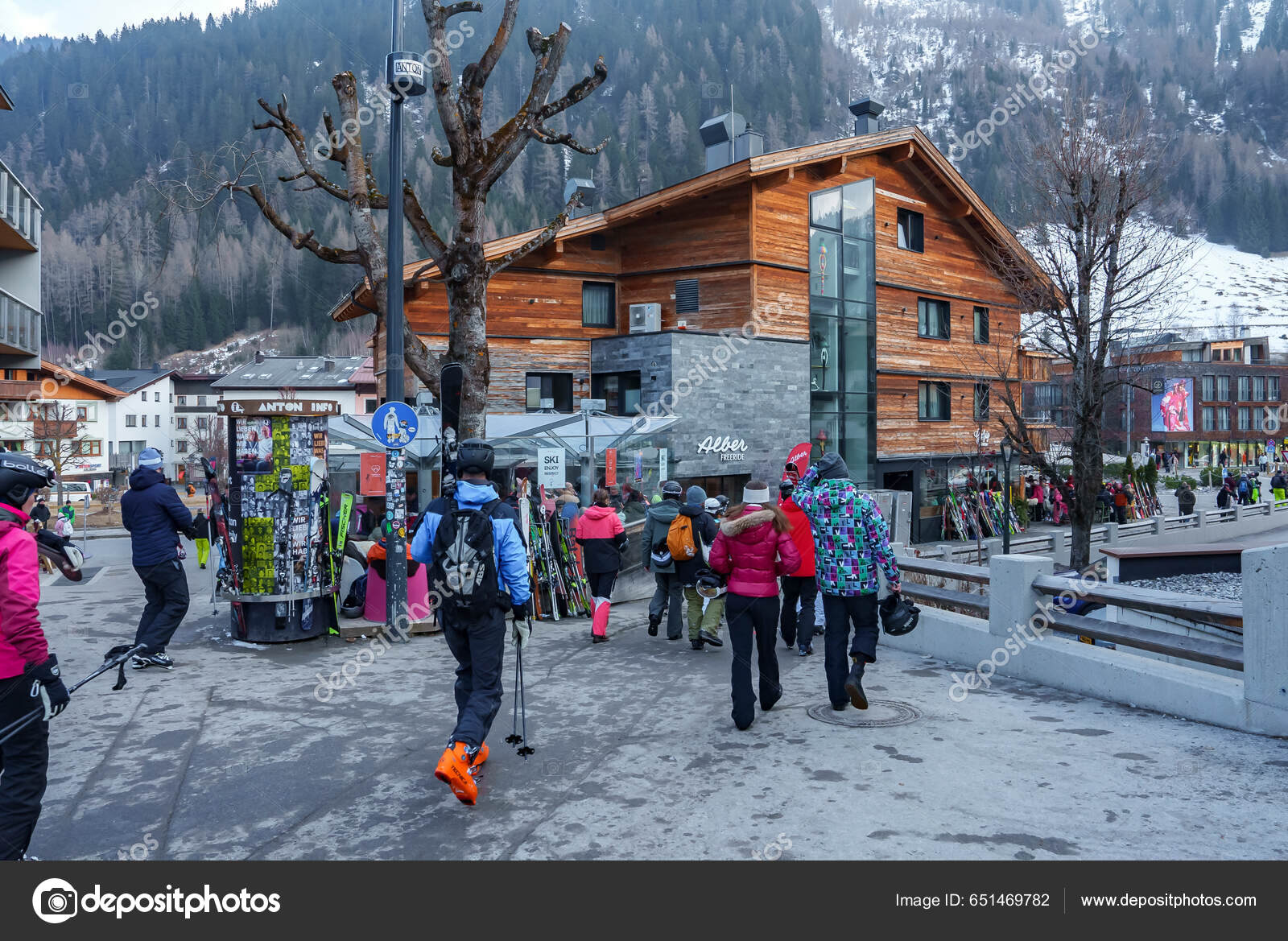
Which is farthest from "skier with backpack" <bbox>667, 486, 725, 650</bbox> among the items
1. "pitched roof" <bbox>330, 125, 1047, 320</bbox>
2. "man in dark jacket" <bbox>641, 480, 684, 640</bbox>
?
"pitched roof" <bbox>330, 125, 1047, 320</bbox>

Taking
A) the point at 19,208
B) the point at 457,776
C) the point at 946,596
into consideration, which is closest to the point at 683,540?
the point at 946,596

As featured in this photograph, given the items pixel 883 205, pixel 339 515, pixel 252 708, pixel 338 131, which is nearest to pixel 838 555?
pixel 252 708

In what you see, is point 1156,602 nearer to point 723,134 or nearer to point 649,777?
point 649,777

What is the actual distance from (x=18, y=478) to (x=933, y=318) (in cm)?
2810

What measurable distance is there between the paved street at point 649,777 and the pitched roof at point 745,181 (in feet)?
44.6

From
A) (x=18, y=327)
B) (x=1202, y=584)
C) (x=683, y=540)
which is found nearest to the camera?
(x=683, y=540)

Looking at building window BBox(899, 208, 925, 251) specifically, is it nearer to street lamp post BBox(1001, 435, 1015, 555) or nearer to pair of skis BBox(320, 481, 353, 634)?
street lamp post BBox(1001, 435, 1015, 555)

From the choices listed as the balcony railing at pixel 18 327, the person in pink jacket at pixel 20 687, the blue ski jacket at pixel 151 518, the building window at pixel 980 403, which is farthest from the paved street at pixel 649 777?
the building window at pixel 980 403

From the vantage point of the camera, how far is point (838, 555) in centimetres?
678

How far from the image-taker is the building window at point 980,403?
99.9 feet

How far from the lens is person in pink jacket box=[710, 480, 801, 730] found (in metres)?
6.51

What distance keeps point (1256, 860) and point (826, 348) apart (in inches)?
855

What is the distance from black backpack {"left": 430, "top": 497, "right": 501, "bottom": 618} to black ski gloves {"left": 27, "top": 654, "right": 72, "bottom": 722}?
1935 millimetres

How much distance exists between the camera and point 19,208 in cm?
2516
